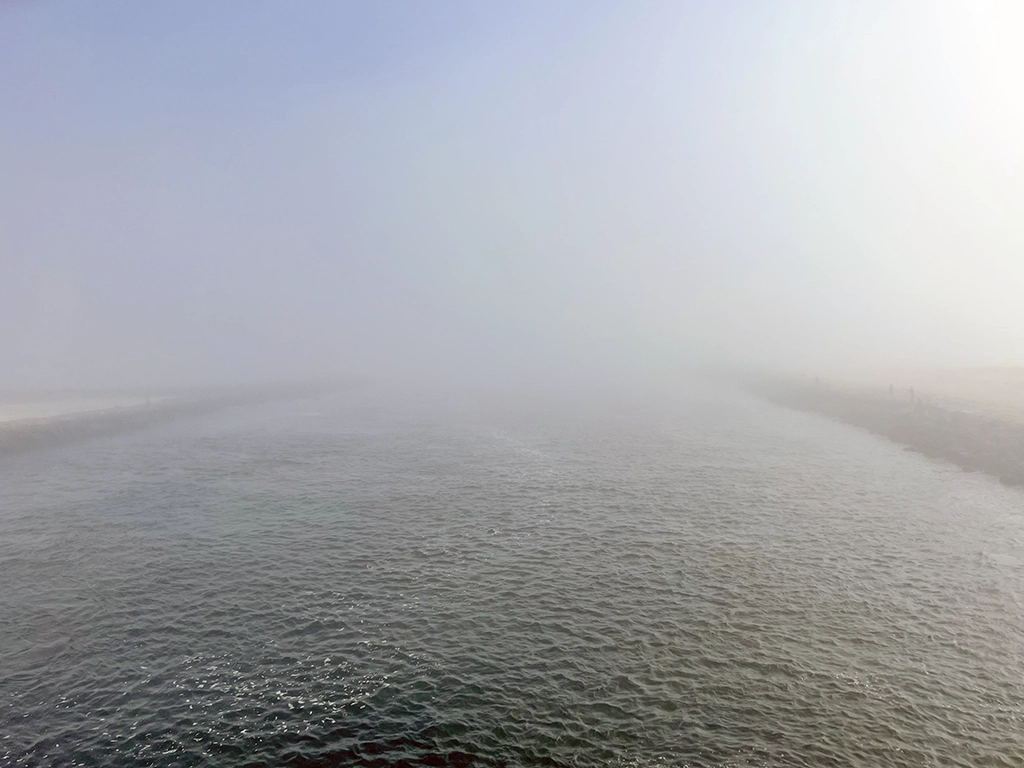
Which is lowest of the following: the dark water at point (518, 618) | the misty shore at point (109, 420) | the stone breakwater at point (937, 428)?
the dark water at point (518, 618)

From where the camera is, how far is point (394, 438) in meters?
95.8

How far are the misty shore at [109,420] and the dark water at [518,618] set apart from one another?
21545 millimetres

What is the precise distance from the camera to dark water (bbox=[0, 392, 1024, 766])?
79.0 feet

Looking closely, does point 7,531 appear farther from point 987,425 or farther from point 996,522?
point 987,425

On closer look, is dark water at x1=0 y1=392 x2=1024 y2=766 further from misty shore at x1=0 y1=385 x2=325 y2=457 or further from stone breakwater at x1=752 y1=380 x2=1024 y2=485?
misty shore at x1=0 y1=385 x2=325 y2=457

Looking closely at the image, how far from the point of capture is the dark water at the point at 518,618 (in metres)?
24.1

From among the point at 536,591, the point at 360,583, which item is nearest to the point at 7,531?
the point at 360,583

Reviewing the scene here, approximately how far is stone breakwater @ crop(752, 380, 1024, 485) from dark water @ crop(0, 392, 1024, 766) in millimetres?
5629

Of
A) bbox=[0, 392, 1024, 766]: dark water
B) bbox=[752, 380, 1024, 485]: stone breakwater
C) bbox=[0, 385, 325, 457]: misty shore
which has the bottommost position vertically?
bbox=[0, 392, 1024, 766]: dark water

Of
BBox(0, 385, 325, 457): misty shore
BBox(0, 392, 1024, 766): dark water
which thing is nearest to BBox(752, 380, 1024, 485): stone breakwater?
BBox(0, 392, 1024, 766): dark water

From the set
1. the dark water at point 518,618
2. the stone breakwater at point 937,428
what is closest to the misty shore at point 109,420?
the dark water at point 518,618

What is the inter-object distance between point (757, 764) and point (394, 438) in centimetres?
7914

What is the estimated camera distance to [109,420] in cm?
10469

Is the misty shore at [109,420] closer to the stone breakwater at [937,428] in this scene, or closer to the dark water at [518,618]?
the dark water at [518,618]
